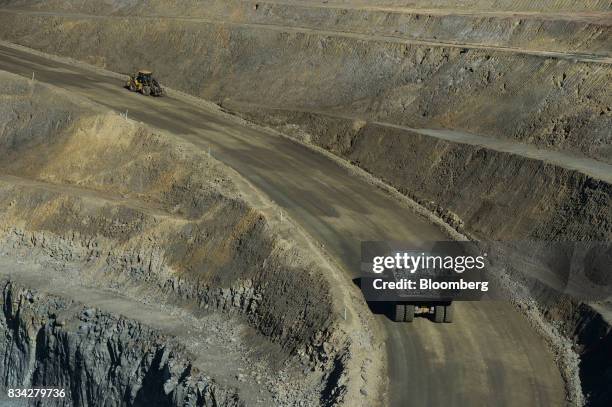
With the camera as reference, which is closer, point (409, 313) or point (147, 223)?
point (409, 313)

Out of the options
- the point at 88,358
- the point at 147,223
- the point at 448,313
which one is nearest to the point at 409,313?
the point at 448,313

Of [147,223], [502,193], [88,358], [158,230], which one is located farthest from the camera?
[147,223]

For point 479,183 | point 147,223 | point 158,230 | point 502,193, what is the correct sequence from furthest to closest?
1. point 479,183
2. point 147,223
3. point 158,230
4. point 502,193

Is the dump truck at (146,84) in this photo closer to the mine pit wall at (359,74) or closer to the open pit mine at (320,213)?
the open pit mine at (320,213)

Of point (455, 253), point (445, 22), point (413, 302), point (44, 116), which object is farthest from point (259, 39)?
point (413, 302)

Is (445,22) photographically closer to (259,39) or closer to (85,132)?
(259,39)

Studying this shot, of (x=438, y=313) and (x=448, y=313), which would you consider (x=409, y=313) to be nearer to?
(x=438, y=313)
